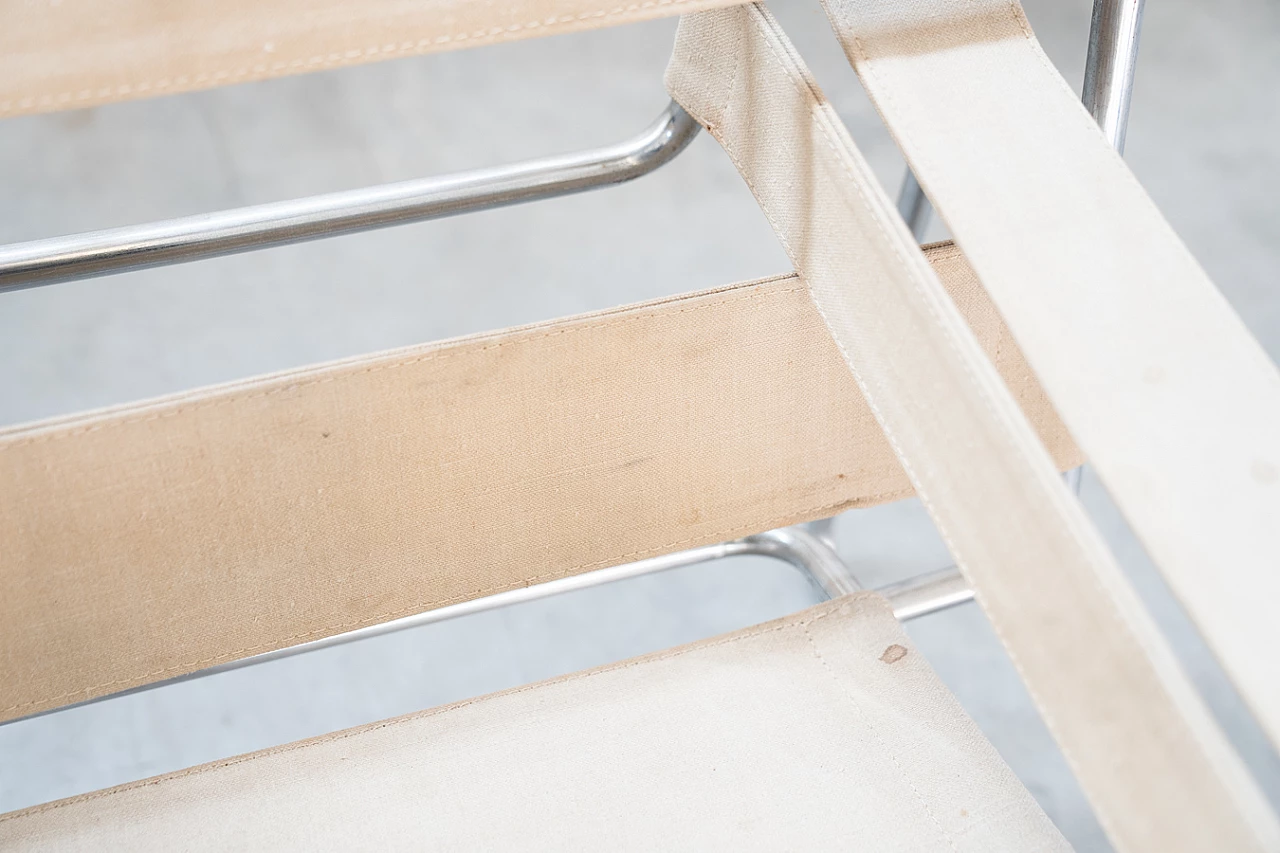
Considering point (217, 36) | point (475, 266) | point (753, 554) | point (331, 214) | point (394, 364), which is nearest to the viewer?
point (217, 36)

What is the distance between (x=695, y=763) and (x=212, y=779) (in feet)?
0.78

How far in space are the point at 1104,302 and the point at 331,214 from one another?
46cm

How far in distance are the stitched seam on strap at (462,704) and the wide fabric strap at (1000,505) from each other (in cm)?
19

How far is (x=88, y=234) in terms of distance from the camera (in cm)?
68

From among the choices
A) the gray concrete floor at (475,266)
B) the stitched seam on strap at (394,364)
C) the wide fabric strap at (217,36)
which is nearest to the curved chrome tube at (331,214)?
the stitched seam on strap at (394,364)

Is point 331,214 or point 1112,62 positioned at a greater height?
point 331,214

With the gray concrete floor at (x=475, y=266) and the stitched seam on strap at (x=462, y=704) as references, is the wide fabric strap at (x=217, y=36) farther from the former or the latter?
the gray concrete floor at (x=475, y=266)

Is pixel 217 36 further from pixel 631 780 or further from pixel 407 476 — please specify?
pixel 631 780

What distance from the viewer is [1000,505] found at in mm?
448

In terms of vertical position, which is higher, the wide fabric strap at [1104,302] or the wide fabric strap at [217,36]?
the wide fabric strap at [217,36]

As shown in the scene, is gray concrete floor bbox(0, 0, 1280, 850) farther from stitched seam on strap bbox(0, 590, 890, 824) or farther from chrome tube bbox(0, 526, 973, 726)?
stitched seam on strap bbox(0, 590, 890, 824)

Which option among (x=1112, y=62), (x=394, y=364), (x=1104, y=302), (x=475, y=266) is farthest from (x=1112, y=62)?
(x=475, y=266)

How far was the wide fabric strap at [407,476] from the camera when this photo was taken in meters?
0.56

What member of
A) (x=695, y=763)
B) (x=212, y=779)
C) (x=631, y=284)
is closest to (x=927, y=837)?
(x=695, y=763)
